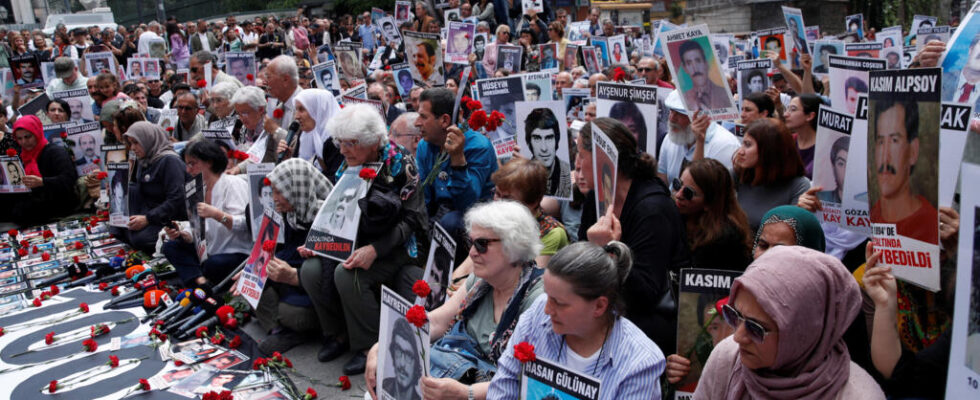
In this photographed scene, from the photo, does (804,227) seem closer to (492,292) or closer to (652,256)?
(652,256)

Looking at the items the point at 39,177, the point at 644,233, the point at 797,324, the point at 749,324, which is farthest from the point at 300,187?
the point at 39,177

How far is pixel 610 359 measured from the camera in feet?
8.99

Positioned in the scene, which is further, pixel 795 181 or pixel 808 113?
pixel 808 113

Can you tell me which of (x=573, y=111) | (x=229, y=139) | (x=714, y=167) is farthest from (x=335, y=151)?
(x=714, y=167)

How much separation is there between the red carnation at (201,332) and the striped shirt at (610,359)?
3457mm

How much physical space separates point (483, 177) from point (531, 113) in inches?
26.2

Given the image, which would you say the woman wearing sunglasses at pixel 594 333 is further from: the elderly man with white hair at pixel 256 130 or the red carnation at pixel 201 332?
the elderly man with white hair at pixel 256 130

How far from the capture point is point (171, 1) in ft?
122

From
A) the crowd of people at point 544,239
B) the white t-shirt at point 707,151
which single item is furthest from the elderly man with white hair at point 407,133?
the white t-shirt at point 707,151

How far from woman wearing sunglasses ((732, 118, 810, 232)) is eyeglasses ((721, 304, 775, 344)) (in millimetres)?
2259

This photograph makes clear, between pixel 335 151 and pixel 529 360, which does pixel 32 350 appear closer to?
pixel 335 151

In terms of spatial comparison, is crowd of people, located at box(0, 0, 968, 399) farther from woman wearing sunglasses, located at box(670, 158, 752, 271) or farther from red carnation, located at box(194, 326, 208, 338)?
red carnation, located at box(194, 326, 208, 338)

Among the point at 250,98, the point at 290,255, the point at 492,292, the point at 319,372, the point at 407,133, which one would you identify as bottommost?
the point at 319,372

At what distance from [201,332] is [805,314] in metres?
4.79
